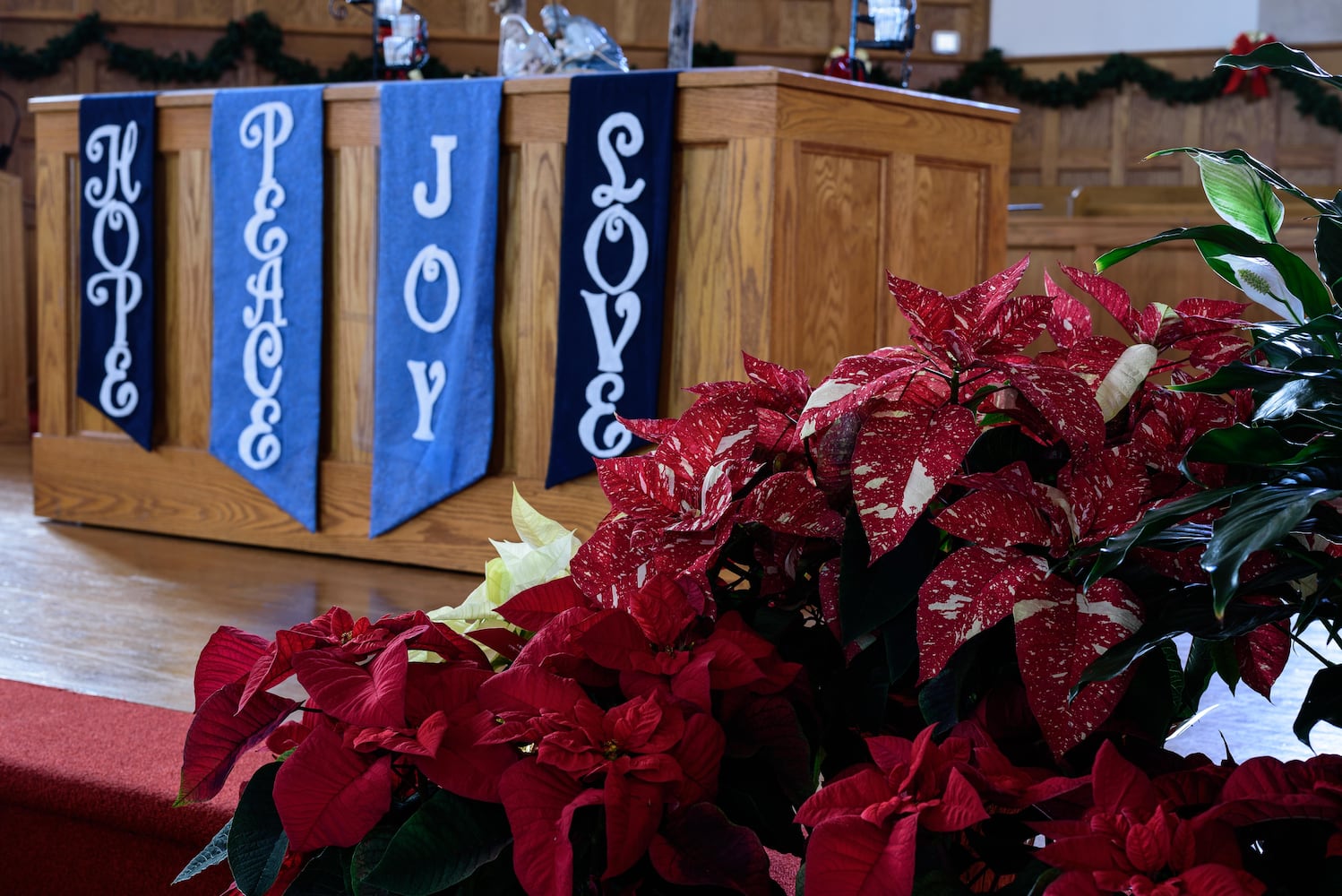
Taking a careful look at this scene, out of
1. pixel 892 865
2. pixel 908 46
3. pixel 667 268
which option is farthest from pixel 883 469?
pixel 908 46

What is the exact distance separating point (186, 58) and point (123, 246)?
3.93 meters

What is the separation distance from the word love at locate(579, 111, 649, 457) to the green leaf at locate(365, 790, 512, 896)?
178cm

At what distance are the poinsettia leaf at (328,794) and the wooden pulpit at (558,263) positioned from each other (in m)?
1.76

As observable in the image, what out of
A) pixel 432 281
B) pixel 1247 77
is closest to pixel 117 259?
pixel 432 281

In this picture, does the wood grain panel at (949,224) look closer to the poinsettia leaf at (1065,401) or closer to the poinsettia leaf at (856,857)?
the poinsettia leaf at (1065,401)

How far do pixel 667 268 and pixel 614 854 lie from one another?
1.93 m

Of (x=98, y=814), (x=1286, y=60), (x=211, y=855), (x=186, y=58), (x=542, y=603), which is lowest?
(x=98, y=814)

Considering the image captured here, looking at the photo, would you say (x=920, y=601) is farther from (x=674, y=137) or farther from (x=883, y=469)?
(x=674, y=137)

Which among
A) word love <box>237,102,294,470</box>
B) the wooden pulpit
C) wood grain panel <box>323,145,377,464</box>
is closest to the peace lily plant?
the wooden pulpit

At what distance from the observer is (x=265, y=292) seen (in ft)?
8.93

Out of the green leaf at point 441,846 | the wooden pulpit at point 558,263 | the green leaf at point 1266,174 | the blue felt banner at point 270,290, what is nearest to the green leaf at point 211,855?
the green leaf at point 441,846

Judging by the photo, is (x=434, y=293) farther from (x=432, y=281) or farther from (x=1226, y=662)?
(x=1226, y=662)

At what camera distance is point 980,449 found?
62 centimetres

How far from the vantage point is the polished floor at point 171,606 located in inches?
65.0
